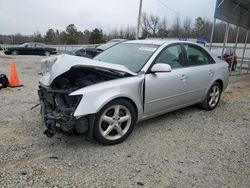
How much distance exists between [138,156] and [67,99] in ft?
4.10

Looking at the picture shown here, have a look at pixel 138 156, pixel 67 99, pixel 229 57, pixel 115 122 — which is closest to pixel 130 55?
pixel 115 122

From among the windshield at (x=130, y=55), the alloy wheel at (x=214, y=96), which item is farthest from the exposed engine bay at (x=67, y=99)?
the alloy wheel at (x=214, y=96)

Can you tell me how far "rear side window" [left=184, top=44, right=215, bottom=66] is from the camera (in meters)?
5.00

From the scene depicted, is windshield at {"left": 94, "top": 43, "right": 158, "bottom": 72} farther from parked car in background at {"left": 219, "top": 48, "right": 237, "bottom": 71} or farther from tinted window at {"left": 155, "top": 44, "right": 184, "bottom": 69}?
parked car in background at {"left": 219, "top": 48, "right": 237, "bottom": 71}

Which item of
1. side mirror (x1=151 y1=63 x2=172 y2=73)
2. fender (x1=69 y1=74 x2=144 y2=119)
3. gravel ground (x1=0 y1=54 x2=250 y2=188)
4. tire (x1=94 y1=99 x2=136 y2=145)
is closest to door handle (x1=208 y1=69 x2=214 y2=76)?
gravel ground (x1=0 y1=54 x2=250 y2=188)

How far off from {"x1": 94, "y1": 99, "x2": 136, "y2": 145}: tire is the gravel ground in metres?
0.13

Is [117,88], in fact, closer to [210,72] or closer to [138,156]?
[138,156]

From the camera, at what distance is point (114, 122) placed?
373 cm

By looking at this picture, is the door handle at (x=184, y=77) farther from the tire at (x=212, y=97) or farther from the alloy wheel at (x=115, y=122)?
the alloy wheel at (x=115, y=122)

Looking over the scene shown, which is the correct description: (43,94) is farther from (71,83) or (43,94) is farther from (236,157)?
(236,157)

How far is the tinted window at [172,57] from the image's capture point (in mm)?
4432

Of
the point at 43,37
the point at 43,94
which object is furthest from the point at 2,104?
the point at 43,37

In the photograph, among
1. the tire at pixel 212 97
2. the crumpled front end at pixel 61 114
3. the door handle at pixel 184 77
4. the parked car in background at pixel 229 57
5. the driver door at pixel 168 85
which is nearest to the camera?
the crumpled front end at pixel 61 114

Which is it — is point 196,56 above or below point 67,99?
above
